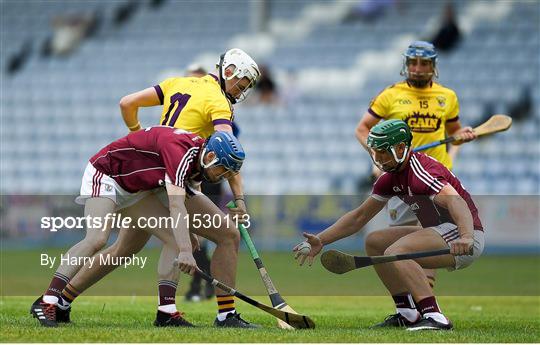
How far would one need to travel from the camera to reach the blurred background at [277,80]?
19.7 metres

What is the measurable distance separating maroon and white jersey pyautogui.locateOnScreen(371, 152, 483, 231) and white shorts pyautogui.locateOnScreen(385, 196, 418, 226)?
827 millimetres

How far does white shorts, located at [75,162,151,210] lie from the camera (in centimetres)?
651

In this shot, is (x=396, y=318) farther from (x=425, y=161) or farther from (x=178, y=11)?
(x=178, y=11)

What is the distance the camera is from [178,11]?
23.5m

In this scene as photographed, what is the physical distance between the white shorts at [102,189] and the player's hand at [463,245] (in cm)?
193

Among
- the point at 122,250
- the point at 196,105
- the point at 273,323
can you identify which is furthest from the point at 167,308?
the point at 196,105

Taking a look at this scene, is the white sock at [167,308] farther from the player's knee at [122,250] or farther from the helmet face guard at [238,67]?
the helmet face guard at [238,67]

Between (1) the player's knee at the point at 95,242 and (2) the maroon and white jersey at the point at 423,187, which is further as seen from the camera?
(2) the maroon and white jersey at the point at 423,187

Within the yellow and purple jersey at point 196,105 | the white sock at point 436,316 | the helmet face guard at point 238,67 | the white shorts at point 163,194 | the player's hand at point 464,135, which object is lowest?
the white sock at point 436,316

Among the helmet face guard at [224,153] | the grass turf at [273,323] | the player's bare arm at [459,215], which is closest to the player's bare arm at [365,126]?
the grass turf at [273,323]

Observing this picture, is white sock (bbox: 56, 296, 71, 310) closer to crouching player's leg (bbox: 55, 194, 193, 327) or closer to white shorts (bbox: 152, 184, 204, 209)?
crouching player's leg (bbox: 55, 194, 193, 327)

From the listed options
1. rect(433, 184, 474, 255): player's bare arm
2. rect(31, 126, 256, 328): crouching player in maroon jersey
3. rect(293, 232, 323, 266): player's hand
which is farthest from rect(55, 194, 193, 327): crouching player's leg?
rect(433, 184, 474, 255): player's bare arm

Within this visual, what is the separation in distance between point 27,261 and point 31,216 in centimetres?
438

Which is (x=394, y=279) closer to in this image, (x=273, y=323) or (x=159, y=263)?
(x=273, y=323)
